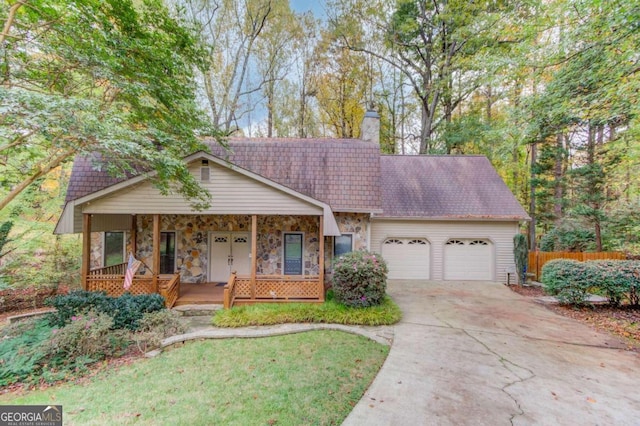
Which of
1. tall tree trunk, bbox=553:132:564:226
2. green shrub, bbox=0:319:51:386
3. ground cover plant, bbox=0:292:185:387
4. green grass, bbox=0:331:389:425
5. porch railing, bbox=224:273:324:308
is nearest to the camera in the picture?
green grass, bbox=0:331:389:425

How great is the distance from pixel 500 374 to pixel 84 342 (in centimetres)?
782

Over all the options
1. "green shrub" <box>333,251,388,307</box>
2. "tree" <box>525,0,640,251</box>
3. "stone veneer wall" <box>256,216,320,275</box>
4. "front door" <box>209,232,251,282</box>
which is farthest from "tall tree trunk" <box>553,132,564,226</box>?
"front door" <box>209,232,251,282</box>

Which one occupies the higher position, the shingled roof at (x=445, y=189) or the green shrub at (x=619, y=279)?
the shingled roof at (x=445, y=189)

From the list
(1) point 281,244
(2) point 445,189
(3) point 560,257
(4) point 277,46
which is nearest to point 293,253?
(1) point 281,244

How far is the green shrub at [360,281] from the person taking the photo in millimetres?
7255

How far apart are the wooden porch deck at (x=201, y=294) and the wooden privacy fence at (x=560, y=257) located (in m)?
12.6

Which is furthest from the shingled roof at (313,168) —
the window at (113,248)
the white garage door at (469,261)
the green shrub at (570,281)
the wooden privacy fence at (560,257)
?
the wooden privacy fence at (560,257)

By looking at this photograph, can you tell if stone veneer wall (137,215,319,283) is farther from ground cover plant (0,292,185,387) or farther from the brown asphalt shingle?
ground cover plant (0,292,185,387)

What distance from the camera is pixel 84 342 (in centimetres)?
532

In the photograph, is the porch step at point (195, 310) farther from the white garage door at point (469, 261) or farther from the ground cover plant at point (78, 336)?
the white garage door at point (469, 261)

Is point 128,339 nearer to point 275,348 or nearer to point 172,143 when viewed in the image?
point 275,348

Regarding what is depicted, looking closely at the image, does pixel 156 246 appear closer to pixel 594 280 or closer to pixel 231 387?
pixel 231 387

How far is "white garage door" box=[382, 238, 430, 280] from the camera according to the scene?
37.6 ft

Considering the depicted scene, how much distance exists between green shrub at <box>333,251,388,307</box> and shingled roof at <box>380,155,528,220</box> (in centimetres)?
435
